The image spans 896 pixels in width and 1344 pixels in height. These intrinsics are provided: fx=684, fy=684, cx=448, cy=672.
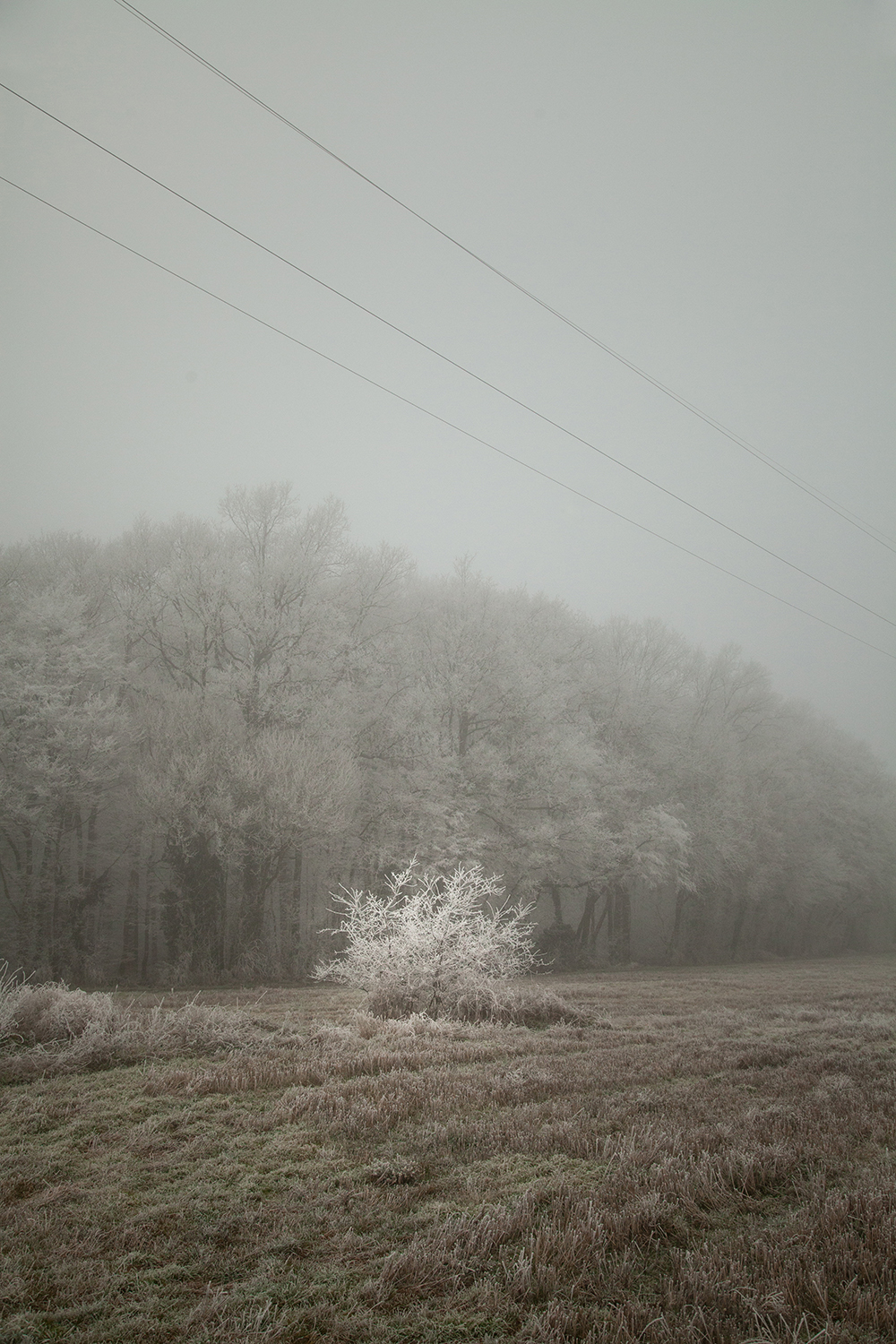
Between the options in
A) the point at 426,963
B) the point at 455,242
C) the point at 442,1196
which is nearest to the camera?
the point at 442,1196

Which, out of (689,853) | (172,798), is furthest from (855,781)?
(172,798)

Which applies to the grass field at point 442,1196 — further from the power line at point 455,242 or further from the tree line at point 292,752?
the tree line at point 292,752

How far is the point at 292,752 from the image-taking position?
77.0 feet

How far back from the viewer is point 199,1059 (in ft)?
27.6

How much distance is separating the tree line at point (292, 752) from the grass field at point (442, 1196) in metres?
15.8

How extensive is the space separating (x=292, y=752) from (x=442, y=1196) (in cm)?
1942

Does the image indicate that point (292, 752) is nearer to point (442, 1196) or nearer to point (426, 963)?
point (426, 963)

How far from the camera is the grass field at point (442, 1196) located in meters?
3.46

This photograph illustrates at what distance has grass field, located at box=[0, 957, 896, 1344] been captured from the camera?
3.46 meters

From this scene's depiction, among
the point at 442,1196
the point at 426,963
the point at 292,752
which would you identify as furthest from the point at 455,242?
the point at 442,1196

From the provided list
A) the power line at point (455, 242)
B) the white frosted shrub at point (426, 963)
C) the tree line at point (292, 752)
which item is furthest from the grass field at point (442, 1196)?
the tree line at point (292, 752)

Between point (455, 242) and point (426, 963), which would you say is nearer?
point (426, 963)

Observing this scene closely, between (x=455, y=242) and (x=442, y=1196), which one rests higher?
(x=455, y=242)

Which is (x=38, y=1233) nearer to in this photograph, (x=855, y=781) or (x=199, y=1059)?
(x=199, y=1059)
